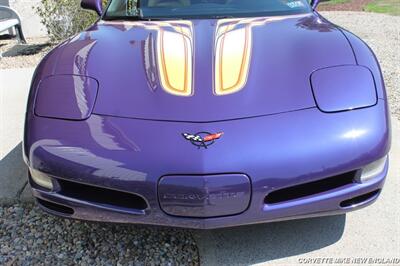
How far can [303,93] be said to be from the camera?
2.10 meters

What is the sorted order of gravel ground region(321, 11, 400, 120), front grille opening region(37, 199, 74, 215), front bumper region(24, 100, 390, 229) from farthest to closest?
gravel ground region(321, 11, 400, 120) → front grille opening region(37, 199, 74, 215) → front bumper region(24, 100, 390, 229)

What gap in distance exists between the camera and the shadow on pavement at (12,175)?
9.31 ft

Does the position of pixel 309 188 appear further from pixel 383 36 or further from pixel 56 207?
pixel 383 36

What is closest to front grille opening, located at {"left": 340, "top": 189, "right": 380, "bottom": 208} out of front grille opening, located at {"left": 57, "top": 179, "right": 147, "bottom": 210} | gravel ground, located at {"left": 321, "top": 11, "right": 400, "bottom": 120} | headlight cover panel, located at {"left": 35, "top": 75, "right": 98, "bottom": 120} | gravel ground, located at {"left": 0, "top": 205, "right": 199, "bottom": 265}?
gravel ground, located at {"left": 0, "top": 205, "right": 199, "bottom": 265}

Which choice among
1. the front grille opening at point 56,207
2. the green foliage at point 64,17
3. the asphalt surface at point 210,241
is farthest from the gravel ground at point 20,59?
the front grille opening at point 56,207

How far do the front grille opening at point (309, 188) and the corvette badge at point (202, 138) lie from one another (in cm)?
34

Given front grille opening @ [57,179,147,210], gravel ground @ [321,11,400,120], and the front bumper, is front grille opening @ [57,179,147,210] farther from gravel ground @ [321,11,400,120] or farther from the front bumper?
gravel ground @ [321,11,400,120]

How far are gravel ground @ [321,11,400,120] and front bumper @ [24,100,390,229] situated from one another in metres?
2.03

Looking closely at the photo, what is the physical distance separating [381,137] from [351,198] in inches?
11.8

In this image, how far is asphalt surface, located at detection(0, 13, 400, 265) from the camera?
2.22 meters

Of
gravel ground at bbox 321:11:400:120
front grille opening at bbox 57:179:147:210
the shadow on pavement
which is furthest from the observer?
gravel ground at bbox 321:11:400:120

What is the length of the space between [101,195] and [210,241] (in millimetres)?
658

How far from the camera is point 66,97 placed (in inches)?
86.5

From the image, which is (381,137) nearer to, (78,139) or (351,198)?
(351,198)
